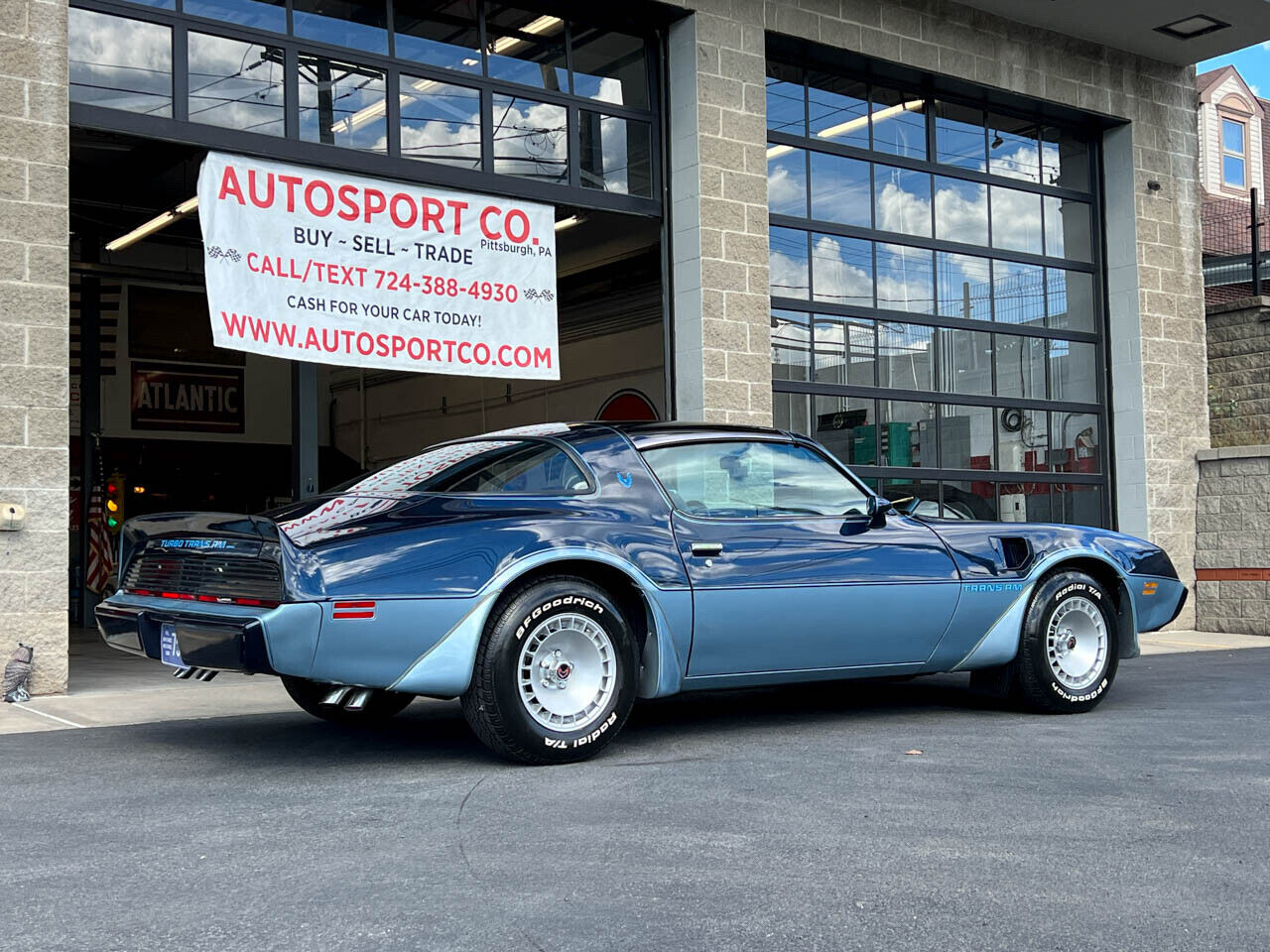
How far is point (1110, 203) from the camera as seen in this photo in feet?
47.3

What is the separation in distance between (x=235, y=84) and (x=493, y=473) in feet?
15.6

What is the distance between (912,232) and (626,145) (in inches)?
120

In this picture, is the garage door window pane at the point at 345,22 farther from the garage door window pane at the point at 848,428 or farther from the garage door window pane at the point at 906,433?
the garage door window pane at the point at 906,433

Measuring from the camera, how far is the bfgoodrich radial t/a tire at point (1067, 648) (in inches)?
263

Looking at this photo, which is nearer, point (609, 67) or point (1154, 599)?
point (1154, 599)

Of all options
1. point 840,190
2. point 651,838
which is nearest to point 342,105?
point 840,190

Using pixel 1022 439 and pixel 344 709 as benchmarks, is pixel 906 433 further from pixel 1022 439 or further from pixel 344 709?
pixel 344 709

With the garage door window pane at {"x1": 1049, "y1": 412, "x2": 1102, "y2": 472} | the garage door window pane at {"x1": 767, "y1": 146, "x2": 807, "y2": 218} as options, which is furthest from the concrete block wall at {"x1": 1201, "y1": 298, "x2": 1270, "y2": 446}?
the garage door window pane at {"x1": 767, "y1": 146, "x2": 807, "y2": 218}

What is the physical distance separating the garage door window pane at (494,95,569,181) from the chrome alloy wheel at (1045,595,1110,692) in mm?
5669

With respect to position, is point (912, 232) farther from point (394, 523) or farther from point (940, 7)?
point (394, 523)

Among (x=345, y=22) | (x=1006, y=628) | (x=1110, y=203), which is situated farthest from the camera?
(x=1110, y=203)

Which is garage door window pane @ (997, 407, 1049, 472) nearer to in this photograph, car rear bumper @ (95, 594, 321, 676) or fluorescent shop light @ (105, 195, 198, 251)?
fluorescent shop light @ (105, 195, 198, 251)

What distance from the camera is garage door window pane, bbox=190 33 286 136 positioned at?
357 inches

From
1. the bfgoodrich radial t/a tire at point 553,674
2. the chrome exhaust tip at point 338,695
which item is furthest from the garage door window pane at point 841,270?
the chrome exhaust tip at point 338,695
